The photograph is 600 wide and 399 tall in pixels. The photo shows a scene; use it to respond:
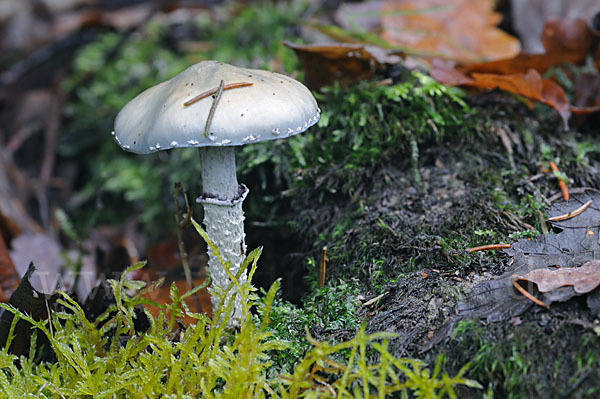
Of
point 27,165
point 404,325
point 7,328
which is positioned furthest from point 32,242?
point 404,325

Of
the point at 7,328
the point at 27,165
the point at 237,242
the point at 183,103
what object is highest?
the point at 183,103

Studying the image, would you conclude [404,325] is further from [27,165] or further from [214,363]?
[27,165]

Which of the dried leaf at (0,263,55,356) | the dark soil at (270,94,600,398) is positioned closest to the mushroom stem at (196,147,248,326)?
the dark soil at (270,94,600,398)

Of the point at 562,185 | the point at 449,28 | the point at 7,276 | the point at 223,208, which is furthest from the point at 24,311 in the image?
the point at 449,28

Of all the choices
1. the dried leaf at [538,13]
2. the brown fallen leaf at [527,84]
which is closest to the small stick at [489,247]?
the brown fallen leaf at [527,84]

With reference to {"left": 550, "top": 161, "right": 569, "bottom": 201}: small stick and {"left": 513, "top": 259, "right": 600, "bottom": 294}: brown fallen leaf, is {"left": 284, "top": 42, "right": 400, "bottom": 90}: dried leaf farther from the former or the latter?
{"left": 513, "top": 259, "right": 600, "bottom": 294}: brown fallen leaf

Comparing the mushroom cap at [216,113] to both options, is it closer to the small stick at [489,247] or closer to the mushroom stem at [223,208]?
the mushroom stem at [223,208]


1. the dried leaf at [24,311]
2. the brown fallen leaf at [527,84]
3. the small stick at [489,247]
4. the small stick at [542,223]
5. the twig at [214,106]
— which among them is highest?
the twig at [214,106]
